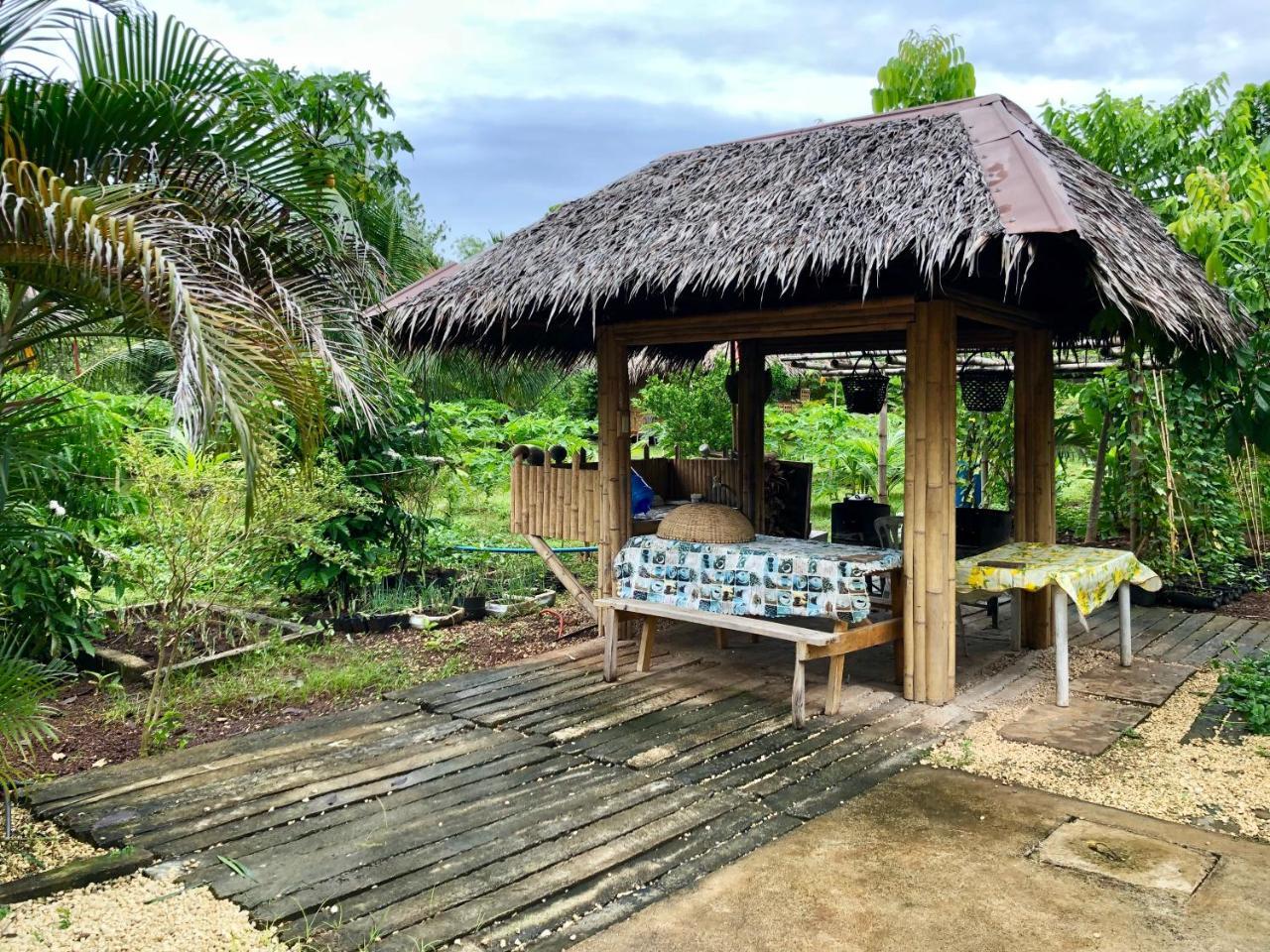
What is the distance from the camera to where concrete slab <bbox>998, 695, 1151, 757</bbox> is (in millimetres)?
4273

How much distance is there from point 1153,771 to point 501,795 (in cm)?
263

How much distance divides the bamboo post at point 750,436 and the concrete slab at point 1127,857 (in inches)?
193

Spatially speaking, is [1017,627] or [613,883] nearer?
[613,883]

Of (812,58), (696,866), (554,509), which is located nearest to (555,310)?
(554,509)

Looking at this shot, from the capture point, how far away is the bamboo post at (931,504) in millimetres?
4715

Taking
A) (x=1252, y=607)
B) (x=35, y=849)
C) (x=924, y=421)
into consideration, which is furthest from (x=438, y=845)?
(x=1252, y=607)

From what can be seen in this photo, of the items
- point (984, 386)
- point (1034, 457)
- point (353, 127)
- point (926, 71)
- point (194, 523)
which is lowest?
point (194, 523)

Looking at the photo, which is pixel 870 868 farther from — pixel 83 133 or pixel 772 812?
pixel 83 133

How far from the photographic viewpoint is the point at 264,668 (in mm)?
5492

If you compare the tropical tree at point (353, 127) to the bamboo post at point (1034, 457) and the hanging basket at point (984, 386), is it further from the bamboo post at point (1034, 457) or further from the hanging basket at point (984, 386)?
the hanging basket at point (984, 386)

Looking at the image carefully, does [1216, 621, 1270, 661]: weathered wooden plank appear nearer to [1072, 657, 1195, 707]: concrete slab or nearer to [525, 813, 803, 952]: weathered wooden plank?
[1072, 657, 1195, 707]: concrete slab

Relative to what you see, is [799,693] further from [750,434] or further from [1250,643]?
[750,434]

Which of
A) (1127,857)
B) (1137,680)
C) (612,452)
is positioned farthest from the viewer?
(612,452)

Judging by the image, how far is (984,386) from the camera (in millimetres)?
8414
